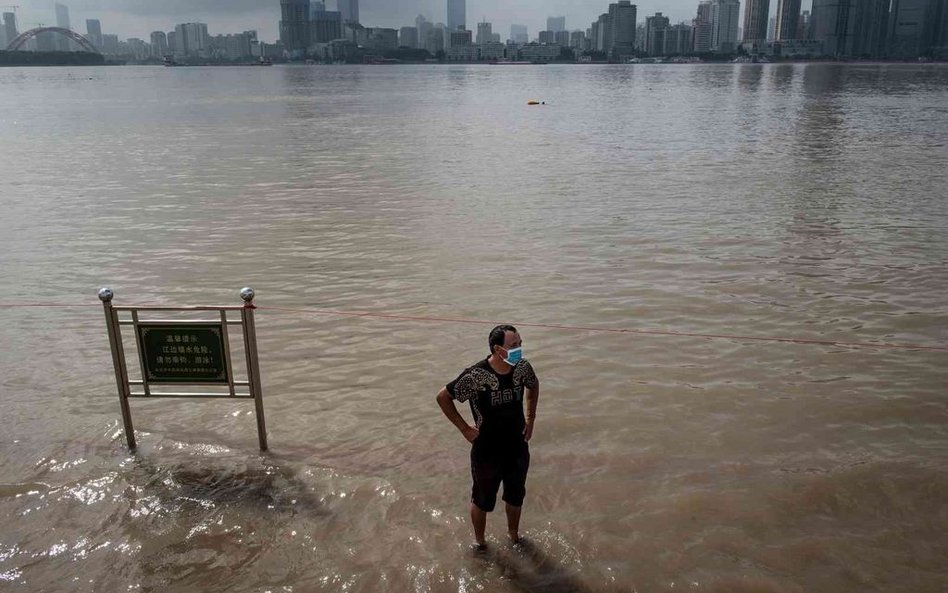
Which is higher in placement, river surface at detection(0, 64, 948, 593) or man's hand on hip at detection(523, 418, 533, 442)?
man's hand on hip at detection(523, 418, 533, 442)

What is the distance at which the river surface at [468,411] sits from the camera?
5.43 meters

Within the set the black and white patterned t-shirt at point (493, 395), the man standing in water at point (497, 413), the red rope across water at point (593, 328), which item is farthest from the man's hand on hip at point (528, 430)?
the red rope across water at point (593, 328)

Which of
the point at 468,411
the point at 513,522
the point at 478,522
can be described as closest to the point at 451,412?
the point at 478,522

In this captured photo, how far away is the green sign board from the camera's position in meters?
6.00

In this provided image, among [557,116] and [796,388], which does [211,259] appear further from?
[557,116]

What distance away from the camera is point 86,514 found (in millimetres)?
5848

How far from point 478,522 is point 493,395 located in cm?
107

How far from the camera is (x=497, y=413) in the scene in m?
4.94

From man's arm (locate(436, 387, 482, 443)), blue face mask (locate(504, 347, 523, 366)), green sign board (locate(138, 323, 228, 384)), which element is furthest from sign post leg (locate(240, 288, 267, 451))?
blue face mask (locate(504, 347, 523, 366))

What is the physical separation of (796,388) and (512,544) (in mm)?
4229

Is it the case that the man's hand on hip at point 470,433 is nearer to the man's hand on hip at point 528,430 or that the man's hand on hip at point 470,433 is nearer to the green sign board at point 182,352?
the man's hand on hip at point 528,430

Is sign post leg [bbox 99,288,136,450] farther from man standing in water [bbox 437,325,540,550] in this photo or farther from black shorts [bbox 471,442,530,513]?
black shorts [bbox 471,442,530,513]

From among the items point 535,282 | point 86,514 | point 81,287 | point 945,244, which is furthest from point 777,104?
point 86,514

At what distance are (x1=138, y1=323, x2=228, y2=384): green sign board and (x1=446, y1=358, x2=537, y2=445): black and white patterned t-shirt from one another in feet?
7.17
